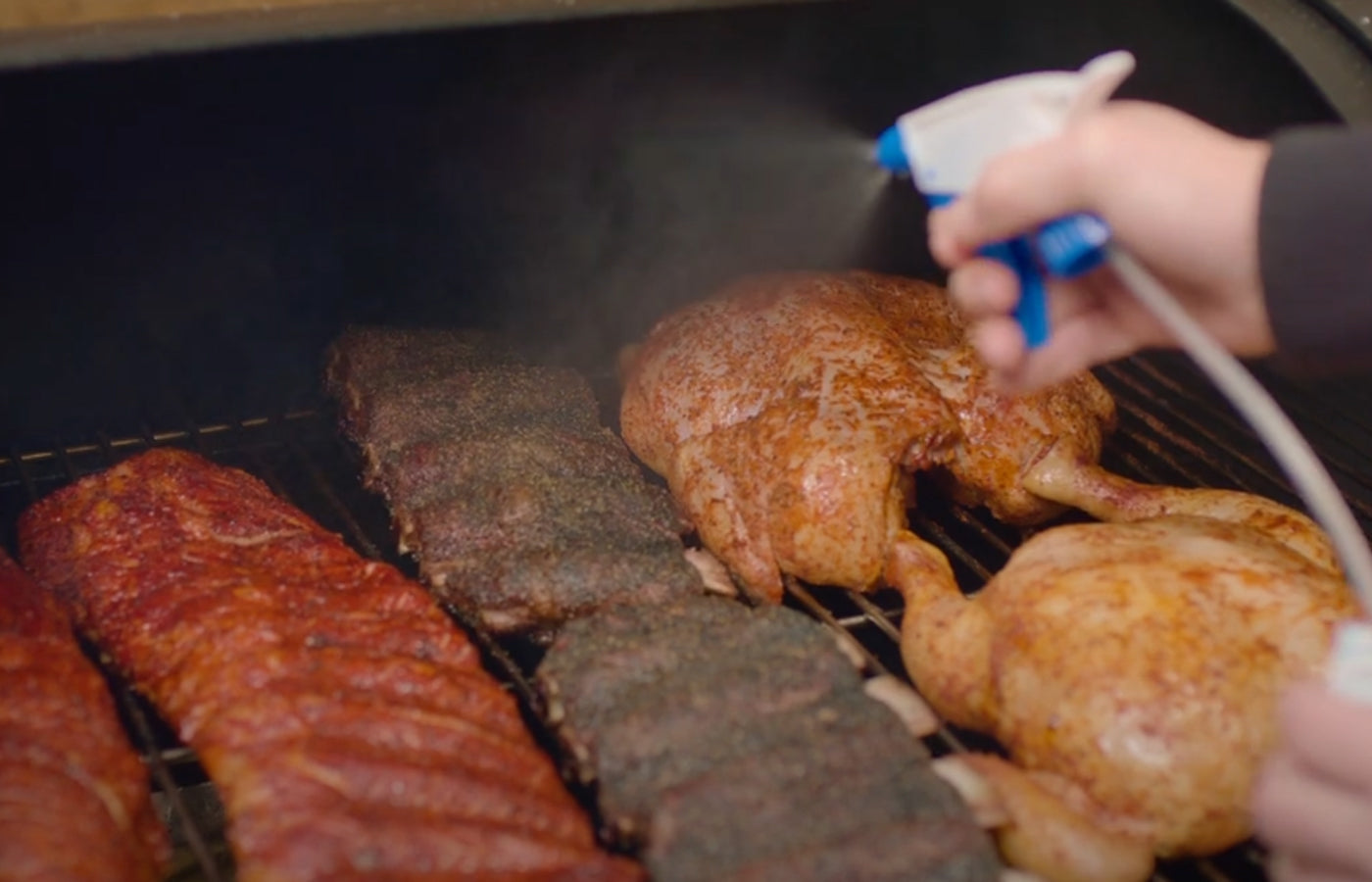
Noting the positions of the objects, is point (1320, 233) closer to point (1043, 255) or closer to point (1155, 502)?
point (1043, 255)

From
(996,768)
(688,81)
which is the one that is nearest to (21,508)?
(688,81)

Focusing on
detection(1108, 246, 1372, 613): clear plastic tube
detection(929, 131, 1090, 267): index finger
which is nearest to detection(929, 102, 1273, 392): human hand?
detection(929, 131, 1090, 267): index finger

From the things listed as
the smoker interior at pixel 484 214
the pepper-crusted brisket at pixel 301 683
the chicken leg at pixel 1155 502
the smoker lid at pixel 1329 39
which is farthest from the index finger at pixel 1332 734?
the smoker lid at pixel 1329 39

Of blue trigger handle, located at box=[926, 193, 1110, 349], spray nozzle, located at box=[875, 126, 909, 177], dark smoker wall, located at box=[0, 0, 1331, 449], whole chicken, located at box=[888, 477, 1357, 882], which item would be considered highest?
dark smoker wall, located at box=[0, 0, 1331, 449]

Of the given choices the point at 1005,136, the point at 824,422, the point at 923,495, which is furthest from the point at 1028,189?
the point at 923,495

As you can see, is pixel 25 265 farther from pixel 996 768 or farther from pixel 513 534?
pixel 996 768

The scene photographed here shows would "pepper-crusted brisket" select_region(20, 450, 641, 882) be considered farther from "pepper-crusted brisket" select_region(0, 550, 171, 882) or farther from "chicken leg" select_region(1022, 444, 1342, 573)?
"chicken leg" select_region(1022, 444, 1342, 573)

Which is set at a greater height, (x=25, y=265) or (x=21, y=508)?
(x=25, y=265)
